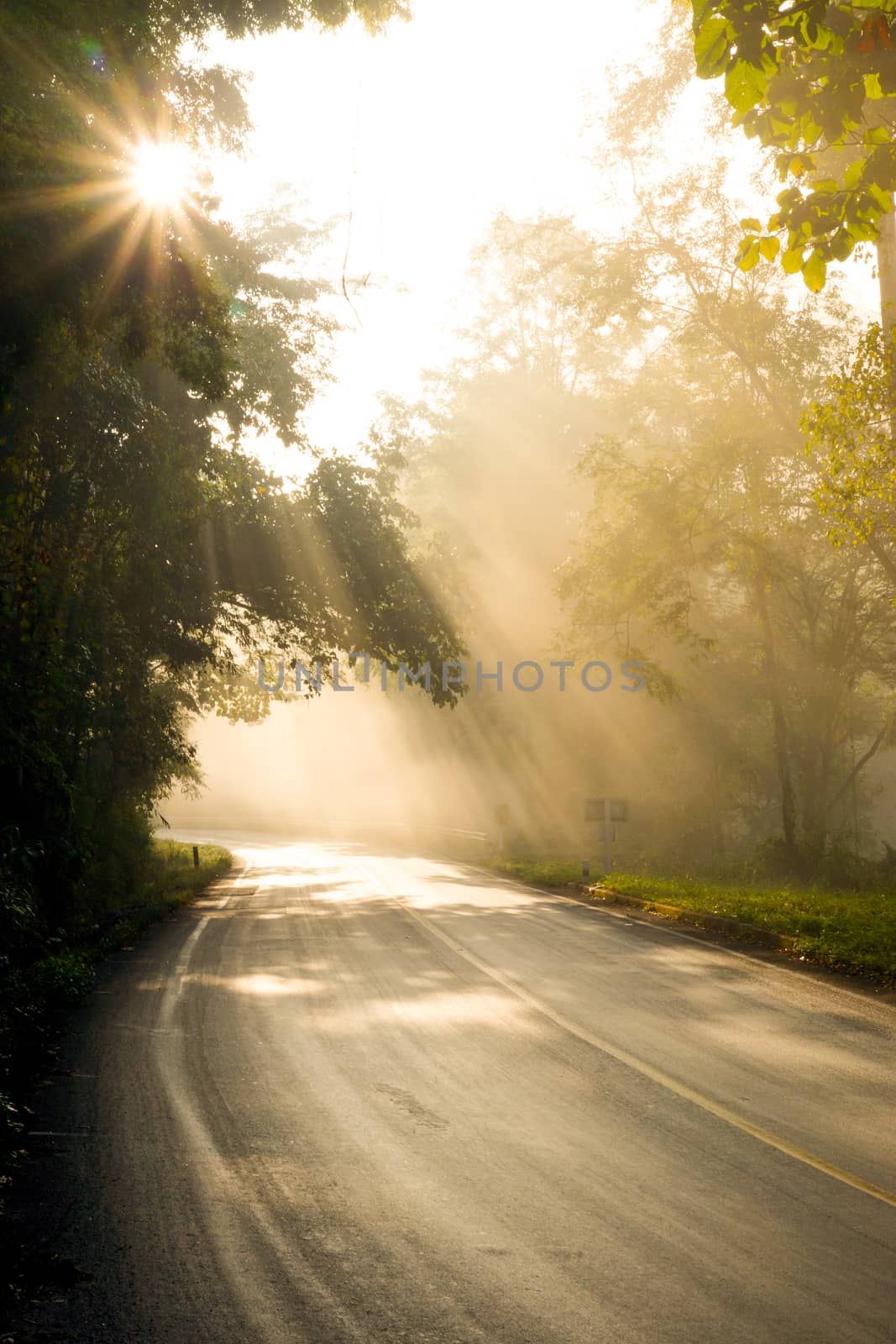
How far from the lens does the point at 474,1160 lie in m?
5.99

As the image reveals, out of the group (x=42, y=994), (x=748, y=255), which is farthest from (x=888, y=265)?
(x=42, y=994)

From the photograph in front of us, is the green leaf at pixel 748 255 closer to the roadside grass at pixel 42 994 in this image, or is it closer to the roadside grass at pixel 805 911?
the roadside grass at pixel 42 994

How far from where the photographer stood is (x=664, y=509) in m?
27.2

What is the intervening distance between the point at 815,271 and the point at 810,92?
1.06 m

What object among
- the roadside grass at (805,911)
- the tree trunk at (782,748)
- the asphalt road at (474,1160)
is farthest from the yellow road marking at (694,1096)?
the tree trunk at (782,748)

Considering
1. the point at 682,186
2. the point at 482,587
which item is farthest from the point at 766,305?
the point at 482,587

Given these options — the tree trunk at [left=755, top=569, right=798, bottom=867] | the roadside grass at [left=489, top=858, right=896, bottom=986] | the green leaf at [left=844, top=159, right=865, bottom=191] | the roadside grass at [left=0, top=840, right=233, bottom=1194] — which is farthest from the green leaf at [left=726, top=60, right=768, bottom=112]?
the tree trunk at [left=755, top=569, right=798, bottom=867]

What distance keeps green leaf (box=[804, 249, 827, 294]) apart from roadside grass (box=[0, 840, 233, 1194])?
6.81 meters

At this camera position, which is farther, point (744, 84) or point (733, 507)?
point (733, 507)

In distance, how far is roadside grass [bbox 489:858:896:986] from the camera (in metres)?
13.0

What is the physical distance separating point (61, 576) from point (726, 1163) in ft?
29.4

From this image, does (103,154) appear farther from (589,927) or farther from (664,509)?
(664,509)

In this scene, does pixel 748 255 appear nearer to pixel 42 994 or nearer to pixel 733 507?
pixel 42 994

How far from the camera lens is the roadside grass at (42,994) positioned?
7055 millimetres
